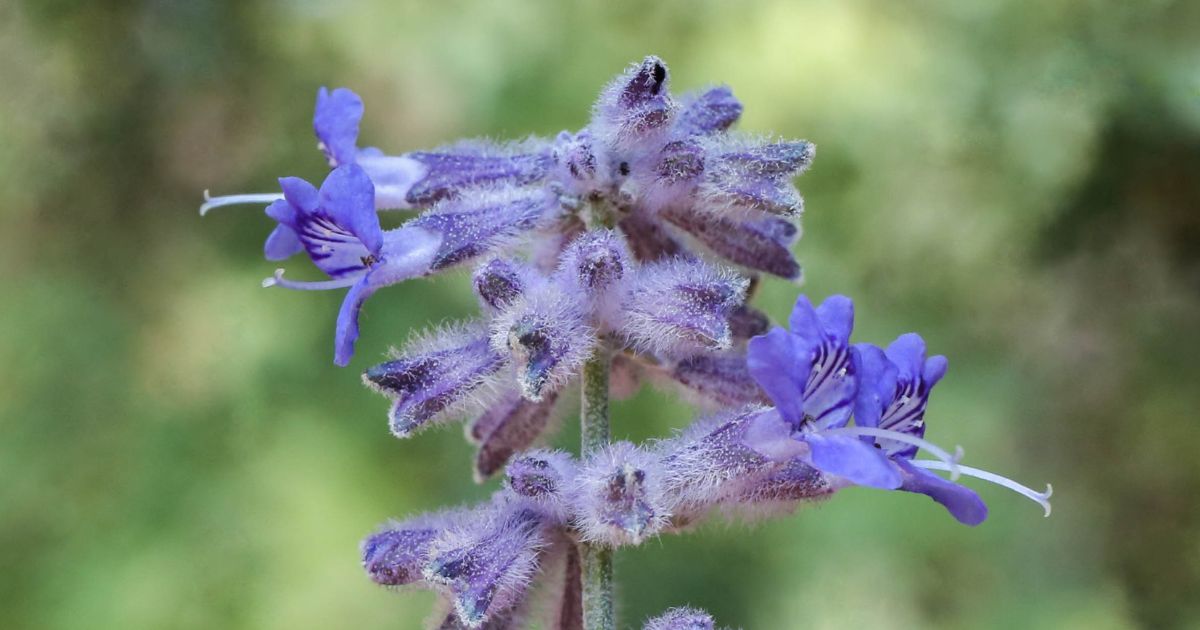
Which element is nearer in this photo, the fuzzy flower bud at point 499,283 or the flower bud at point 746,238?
the fuzzy flower bud at point 499,283

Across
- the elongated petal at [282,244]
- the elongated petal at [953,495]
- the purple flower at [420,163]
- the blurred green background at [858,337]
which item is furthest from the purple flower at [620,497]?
the blurred green background at [858,337]

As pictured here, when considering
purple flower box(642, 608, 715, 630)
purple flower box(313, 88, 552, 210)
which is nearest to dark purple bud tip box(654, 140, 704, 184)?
purple flower box(313, 88, 552, 210)

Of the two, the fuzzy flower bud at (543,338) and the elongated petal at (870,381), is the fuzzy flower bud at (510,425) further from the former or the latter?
the elongated petal at (870,381)

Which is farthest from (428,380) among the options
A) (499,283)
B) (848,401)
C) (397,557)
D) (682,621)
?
(848,401)

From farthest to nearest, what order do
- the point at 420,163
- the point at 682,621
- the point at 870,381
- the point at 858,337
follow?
the point at 858,337 < the point at 420,163 < the point at 682,621 < the point at 870,381

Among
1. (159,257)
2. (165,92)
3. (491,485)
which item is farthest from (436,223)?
(165,92)

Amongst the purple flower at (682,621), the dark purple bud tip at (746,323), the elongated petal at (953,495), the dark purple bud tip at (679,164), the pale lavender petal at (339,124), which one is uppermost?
the pale lavender petal at (339,124)

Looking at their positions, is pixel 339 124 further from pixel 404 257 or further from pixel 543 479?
pixel 543 479
